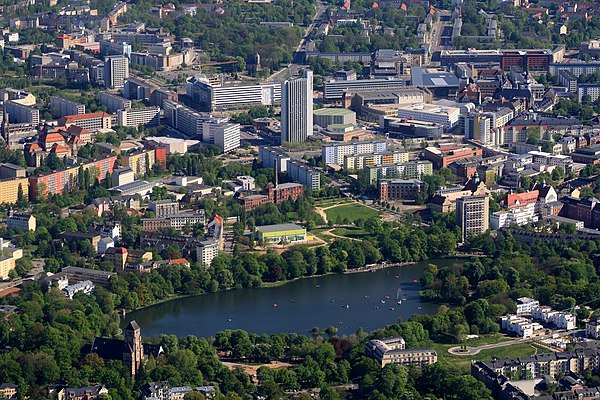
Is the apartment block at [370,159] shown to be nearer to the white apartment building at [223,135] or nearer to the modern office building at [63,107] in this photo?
the white apartment building at [223,135]

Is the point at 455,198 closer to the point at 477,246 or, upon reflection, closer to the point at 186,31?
the point at 477,246

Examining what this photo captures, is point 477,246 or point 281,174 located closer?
point 477,246

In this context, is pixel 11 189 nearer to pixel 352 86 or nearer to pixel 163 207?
pixel 163 207

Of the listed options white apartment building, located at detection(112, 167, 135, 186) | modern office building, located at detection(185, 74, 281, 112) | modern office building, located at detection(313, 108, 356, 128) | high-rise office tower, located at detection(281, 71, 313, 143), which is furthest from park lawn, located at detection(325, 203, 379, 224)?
modern office building, located at detection(185, 74, 281, 112)

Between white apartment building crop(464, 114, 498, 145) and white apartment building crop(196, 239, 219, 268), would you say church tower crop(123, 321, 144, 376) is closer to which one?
white apartment building crop(196, 239, 219, 268)

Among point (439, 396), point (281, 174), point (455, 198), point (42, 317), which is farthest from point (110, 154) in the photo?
point (439, 396)

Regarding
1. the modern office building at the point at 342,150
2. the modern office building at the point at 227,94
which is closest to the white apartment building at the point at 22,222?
the modern office building at the point at 342,150
